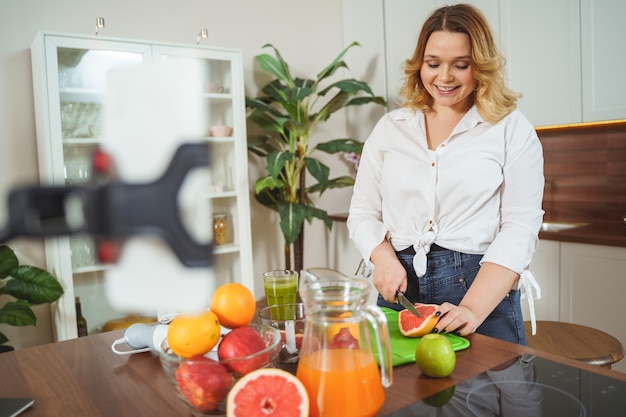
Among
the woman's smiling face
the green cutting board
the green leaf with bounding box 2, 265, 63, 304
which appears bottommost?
the green leaf with bounding box 2, 265, 63, 304

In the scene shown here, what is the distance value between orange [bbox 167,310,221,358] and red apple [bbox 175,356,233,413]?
0.01m

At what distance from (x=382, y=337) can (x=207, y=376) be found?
24 cm

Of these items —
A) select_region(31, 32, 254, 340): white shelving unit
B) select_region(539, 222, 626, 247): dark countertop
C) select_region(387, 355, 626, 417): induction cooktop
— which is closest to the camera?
select_region(387, 355, 626, 417): induction cooktop

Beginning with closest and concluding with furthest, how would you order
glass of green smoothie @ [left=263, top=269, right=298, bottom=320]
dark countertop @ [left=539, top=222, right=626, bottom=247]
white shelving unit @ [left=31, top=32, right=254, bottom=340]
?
glass of green smoothie @ [left=263, top=269, right=298, bottom=320] < dark countertop @ [left=539, top=222, right=626, bottom=247] < white shelving unit @ [left=31, top=32, right=254, bottom=340]

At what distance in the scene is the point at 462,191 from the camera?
1.43 m

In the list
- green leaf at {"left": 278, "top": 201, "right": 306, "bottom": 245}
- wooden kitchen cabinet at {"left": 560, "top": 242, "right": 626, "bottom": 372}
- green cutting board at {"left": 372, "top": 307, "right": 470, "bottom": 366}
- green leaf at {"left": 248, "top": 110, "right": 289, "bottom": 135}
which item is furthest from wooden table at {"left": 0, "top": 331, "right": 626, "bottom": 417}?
green leaf at {"left": 248, "top": 110, "right": 289, "bottom": 135}

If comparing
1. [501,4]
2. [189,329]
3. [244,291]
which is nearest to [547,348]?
[244,291]

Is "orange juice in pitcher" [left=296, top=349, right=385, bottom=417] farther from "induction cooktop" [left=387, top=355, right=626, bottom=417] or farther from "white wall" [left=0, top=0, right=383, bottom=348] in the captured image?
"white wall" [left=0, top=0, right=383, bottom=348]

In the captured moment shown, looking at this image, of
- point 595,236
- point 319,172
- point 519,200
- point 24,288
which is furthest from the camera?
Result: point 319,172

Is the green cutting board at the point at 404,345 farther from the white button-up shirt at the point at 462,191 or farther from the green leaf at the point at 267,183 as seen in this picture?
the green leaf at the point at 267,183

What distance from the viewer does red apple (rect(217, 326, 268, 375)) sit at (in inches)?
27.7

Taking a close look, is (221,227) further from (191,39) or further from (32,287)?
(191,39)

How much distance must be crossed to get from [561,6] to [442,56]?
5.54ft

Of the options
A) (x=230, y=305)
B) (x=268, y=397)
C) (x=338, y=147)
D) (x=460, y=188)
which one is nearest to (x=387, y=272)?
(x=460, y=188)
